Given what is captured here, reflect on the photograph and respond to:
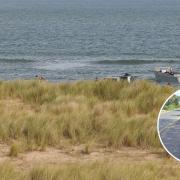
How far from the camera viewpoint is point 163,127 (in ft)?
21.4

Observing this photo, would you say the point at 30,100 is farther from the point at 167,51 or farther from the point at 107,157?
the point at 167,51

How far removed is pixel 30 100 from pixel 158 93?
2.85 meters

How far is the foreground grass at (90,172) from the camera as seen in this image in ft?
25.6

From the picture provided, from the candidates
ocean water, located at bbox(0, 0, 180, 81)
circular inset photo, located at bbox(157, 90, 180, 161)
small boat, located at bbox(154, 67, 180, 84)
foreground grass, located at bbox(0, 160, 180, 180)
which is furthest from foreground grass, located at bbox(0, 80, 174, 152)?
ocean water, located at bbox(0, 0, 180, 81)

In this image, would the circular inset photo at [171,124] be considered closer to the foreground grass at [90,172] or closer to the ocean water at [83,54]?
the foreground grass at [90,172]

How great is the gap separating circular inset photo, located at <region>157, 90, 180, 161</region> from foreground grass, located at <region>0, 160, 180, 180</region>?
1403 mm

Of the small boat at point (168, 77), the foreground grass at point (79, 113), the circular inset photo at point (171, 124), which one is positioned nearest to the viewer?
the circular inset photo at point (171, 124)

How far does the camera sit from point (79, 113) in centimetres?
1163

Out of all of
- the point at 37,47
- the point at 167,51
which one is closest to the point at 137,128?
the point at 167,51

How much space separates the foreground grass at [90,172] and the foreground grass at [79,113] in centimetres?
158

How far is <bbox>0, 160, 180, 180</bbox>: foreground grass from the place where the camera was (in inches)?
307

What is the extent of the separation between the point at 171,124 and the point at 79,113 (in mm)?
5348

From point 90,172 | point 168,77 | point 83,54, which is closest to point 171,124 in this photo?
point 90,172

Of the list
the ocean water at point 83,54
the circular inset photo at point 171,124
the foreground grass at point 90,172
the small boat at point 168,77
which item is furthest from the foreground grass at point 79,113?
the ocean water at point 83,54
